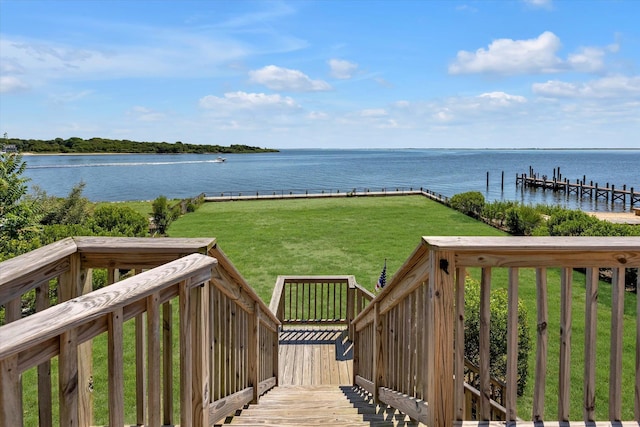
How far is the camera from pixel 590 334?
2.13 meters

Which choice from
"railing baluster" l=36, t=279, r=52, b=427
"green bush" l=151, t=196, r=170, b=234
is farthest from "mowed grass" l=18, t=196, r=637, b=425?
"railing baluster" l=36, t=279, r=52, b=427

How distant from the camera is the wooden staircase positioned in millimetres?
3168

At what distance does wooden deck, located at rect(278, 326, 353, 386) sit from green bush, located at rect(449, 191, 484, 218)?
14544mm

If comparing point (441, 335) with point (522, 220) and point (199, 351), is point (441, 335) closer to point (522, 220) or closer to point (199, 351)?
point (199, 351)

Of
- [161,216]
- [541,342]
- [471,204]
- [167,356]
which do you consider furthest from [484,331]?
[471,204]

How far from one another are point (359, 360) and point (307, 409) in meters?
2.41

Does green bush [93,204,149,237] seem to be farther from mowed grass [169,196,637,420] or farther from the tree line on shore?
the tree line on shore

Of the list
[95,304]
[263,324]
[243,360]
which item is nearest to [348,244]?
[263,324]

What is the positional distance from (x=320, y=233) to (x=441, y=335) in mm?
14438

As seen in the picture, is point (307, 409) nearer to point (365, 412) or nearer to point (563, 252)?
point (365, 412)

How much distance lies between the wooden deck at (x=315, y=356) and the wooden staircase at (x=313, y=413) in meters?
1.85

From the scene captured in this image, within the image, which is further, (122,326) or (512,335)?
(512,335)

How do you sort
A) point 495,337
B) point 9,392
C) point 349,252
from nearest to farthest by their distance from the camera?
A: point 9,392, point 495,337, point 349,252

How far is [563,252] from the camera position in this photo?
7.04 feet
